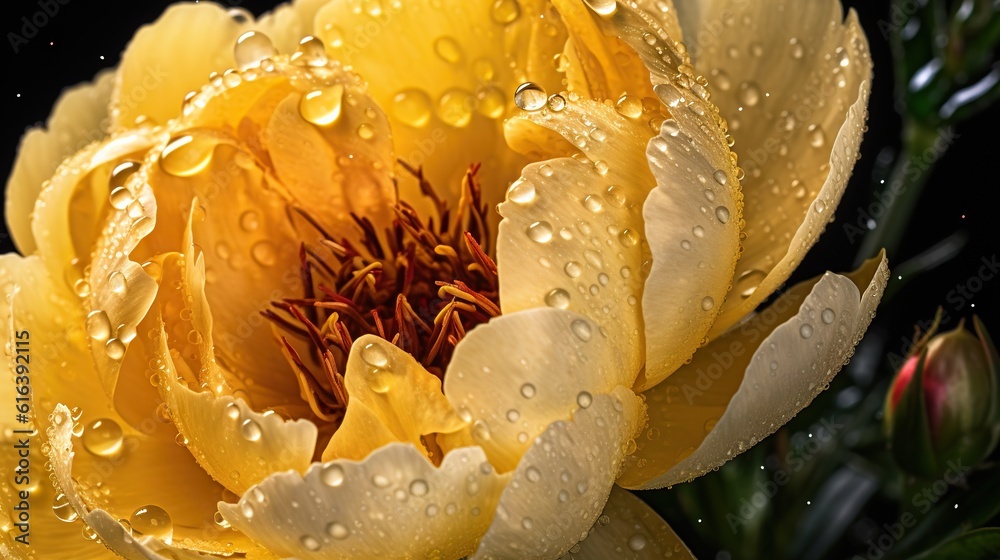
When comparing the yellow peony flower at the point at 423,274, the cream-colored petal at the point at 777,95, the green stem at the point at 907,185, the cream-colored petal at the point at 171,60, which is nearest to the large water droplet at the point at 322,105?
the yellow peony flower at the point at 423,274

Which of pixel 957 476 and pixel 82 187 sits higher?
pixel 82 187

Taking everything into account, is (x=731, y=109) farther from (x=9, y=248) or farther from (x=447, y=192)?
(x=9, y=248)

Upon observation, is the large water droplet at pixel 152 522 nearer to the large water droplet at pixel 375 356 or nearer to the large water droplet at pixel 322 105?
the large water droplet at pixel 375 356

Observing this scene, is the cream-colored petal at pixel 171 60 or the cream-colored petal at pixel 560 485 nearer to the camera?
the cream-colored petal at pixel 560 485

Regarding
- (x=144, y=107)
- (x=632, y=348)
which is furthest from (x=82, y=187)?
(x=632, y=348)

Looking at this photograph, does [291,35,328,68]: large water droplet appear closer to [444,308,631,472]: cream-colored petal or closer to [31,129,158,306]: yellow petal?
[31,129,158,306]: yellow petal

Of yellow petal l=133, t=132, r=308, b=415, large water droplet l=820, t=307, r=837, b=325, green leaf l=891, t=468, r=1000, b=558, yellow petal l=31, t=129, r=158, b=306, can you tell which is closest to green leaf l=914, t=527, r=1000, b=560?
green leaf l=891, t=468, r=1000, b=558
